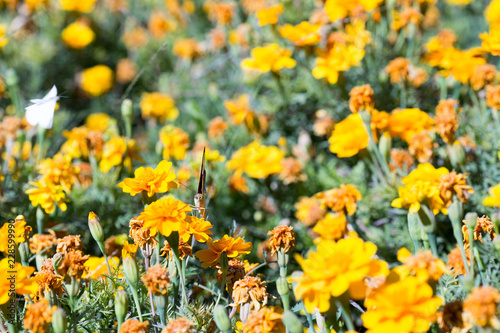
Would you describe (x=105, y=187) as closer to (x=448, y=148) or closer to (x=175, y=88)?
(x=175, y=88)

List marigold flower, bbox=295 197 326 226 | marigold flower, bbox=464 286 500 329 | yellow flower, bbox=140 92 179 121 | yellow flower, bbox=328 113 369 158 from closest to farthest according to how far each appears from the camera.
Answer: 1. marigold flower, bbox=464 286 500 329
2. yellow flower, bbox=328 113 369 158
3. marigold flower, bbox=295 197 326 226
4. yellow flower, bbox=140 92 179 121

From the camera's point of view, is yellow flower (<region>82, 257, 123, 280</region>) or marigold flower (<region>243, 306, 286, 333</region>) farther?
yellow flower (<region>82, 257, 123, 280</region>)

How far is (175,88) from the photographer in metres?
2.54

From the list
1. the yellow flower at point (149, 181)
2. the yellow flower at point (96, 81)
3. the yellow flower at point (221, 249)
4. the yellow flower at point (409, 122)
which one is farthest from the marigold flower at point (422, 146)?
the yellow flower at point (96, 81)

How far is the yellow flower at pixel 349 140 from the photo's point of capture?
1512mm

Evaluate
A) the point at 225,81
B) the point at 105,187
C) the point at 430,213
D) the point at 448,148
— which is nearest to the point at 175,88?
the point at 225,81

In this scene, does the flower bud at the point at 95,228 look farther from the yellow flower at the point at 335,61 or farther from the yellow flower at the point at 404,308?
the yellow flower at the point at 335,61

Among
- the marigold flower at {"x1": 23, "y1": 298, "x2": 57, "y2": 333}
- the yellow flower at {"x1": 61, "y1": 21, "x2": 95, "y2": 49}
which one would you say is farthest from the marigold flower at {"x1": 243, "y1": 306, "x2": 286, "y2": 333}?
the yellow flower at {"x1": 61, "y1": 21, "x2": 95, "y2": 49}

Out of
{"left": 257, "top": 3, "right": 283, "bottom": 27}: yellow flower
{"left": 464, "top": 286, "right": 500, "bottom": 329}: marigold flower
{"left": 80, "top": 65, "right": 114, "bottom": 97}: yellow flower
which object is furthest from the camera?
{"left": 80, "top": 65, "right": 114, "bottom": 97}: yellow flower

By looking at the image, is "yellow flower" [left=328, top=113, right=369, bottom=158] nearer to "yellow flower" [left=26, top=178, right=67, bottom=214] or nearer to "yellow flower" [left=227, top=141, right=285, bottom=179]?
"yellow flower" [left=227, top=141, right=285, bottom=179]

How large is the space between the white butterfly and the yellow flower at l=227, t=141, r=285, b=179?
2.14 feet

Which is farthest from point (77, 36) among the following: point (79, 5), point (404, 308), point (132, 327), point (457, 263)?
point (404, 308)

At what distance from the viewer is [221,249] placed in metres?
1.14

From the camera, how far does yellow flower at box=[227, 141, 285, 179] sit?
174cm
